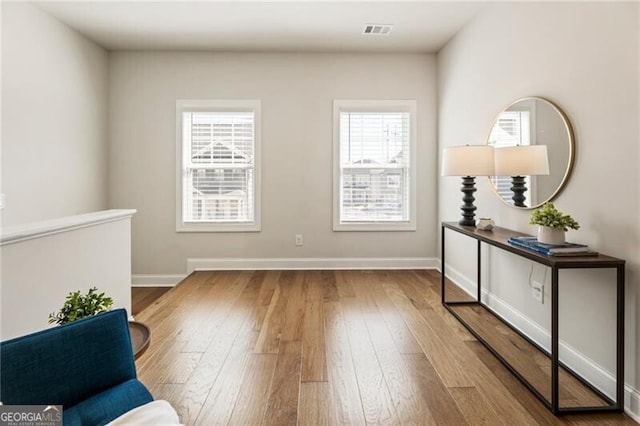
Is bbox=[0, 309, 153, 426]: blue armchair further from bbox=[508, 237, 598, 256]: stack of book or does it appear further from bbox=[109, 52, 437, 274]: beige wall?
bbox=[109, 52, 437, 274]: beige wall

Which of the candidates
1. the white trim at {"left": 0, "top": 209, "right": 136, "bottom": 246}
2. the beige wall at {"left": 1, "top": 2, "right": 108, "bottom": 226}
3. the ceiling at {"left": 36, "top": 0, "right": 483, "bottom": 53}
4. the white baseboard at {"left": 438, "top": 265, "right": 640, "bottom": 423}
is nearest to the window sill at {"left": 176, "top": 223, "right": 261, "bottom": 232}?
the beige wall at {"left": 1, "top": 2, "right": 108, "bottom": 226}

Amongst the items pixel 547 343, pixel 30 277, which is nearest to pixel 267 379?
pixel 30 277

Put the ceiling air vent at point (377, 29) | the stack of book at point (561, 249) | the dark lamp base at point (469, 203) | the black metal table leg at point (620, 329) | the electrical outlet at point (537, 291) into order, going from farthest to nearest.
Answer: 1. the ceiling air vent at point (377, 29)
2. the dark lamp base at point (469, 203)
3. the electrical outlet at point (537, 291)
4. the stack of book at point (561, 249)
5. the black metal table leg at point (620, 329)

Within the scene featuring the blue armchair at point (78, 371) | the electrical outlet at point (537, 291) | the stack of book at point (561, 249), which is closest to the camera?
the blue armchair at point (78, 371)

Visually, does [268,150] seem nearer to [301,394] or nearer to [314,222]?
[314,222]

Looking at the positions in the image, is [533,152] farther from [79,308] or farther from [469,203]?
[79,308]

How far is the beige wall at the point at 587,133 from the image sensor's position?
1.88 m

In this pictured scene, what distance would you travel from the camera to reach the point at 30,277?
6.48 feet

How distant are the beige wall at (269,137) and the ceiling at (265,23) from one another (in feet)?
0.71

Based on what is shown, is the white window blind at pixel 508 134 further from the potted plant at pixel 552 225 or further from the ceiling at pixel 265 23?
→ the ceiling at pixel 265 23

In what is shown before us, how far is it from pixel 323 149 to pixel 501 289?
262 cm

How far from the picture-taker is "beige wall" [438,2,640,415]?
1885 millimetres

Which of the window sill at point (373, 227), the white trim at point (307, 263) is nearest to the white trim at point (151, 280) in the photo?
the white trim at point (307, 263)

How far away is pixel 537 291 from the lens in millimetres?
2662
